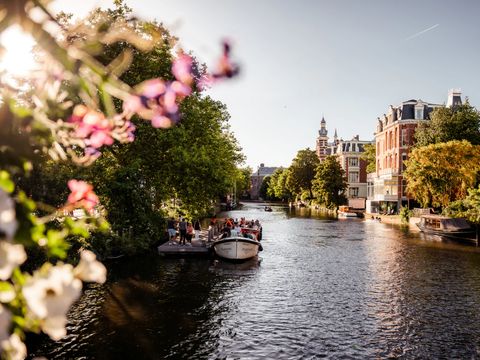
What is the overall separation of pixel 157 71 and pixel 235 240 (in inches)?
499

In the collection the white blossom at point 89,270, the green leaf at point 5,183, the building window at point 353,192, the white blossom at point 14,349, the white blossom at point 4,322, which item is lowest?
the white blossom at point 14,349

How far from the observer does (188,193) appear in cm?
2927

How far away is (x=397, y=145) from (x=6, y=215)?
245 feet

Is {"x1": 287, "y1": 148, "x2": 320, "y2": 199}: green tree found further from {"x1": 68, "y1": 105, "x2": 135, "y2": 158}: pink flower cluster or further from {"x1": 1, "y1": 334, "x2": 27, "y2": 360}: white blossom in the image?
{"x1": 1, "y1": 334, "x2": 27, "y2": 360}: white blossom

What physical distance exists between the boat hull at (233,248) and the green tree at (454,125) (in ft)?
137

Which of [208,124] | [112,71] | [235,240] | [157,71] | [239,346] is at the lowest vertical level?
[239,346]

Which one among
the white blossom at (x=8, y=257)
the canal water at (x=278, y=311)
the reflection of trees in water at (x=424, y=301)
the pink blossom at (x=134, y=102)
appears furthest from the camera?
the reflection of trees in water at (x=424, y=301)

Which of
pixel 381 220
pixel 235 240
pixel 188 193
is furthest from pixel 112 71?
pixel 381 220

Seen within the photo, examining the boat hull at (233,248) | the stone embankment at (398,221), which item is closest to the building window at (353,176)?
the stone embankment at (398,221)

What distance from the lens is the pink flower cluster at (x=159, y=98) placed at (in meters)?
2.26

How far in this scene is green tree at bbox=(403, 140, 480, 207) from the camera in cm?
4973

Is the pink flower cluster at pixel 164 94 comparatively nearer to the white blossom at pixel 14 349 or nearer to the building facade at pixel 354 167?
the white blossom at pixel 14 349

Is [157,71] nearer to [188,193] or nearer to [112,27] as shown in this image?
[188,193]

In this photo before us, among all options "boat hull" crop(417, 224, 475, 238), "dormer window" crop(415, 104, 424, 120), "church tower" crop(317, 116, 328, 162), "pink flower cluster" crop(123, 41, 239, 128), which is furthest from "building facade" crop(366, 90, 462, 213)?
"pink flower cluster" crop(123, 41, 239, 128)
